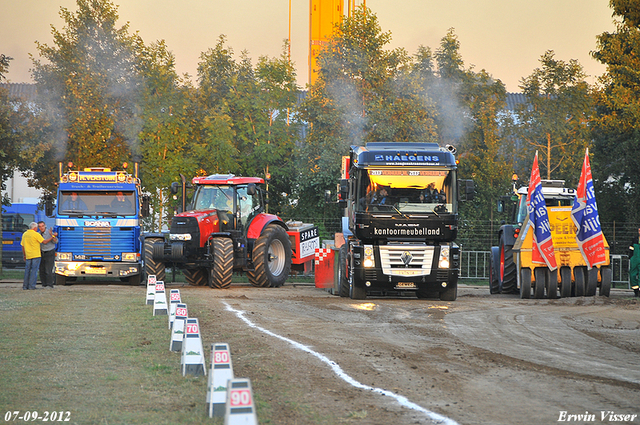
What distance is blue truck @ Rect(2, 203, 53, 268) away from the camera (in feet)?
123

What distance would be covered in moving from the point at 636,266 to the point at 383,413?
1718cm

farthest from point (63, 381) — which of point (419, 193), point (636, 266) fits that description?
point (636, 266)

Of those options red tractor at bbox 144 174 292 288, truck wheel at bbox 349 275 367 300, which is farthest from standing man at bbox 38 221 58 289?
truck wheel at bbox 349 275 367 300

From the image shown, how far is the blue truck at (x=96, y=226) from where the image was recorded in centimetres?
2372

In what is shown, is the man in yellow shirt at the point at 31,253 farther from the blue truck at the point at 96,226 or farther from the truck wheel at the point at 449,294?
the truck wheel at the point at 449,294

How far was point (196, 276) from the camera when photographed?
24.5 meters

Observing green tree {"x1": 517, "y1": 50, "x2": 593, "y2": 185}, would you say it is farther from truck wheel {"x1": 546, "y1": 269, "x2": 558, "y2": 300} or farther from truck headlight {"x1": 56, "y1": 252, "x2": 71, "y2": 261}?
truck headlight {"x1": 56, "y1": 252, "x2": 71, "y2": 261}

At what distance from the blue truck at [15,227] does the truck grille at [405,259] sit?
23891 millimetres

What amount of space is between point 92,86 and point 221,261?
13.3m

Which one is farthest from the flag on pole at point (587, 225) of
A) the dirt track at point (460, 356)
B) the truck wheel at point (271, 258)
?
the truck wheel at point (271, 258)

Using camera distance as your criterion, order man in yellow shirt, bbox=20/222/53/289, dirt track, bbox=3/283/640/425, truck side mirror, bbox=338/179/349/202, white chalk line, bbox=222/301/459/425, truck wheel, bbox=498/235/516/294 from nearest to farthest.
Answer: white chalk line, bbox=222/301/459/425 → dirt track, bbox=3/283/640/425 → truck side mirror, bbox=338/179/349/202 → man in yellow shirt, bbox=20/222/53/289 → truck wheel, bbox=498/235/516/294

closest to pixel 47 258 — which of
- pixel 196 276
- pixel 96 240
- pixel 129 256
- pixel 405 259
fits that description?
pixel 96 240

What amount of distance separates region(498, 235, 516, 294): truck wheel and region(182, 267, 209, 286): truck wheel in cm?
880

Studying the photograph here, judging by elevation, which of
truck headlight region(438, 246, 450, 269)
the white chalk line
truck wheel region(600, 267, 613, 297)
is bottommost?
the white chalk line
